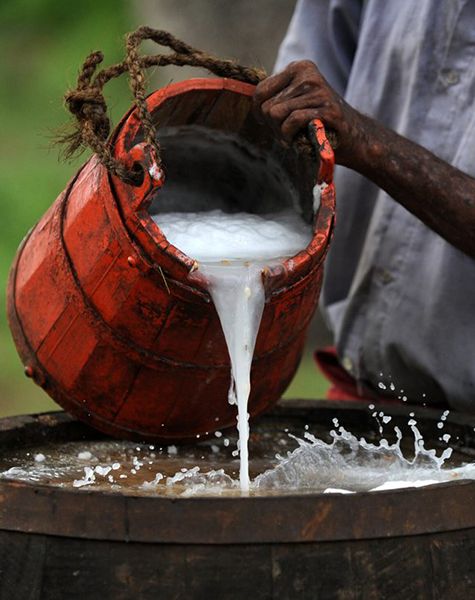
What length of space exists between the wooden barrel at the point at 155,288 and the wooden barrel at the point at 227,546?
1.12 feet

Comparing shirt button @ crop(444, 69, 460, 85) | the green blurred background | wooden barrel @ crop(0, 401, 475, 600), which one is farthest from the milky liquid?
the green blurred background

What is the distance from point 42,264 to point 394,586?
2.44 ft

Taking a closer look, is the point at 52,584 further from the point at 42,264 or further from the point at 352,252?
the point at 352,252

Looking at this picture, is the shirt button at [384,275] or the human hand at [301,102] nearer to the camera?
the human hand at [301,102]

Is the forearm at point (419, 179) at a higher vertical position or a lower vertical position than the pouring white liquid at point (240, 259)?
higher

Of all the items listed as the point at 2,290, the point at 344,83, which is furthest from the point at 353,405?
the point at 2,290

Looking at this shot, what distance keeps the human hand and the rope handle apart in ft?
0.12

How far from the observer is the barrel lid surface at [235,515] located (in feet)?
3.82

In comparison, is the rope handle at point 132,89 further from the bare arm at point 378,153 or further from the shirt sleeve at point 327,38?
the shirt sleeve at point 327,38

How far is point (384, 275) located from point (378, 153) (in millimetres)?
551

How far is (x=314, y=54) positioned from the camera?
2260 millimetres

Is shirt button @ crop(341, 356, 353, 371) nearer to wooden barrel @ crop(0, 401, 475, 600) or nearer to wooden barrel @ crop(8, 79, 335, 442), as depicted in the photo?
wooden barrel @ crop(8, 79, 335, 442)

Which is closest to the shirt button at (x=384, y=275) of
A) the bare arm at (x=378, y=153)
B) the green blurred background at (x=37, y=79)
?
the bare arm at (x=378, y=153)

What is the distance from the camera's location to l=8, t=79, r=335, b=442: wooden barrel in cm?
141
